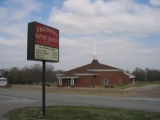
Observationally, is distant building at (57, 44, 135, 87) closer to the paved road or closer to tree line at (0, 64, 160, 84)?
tree line at (0, 64, 160, 84)

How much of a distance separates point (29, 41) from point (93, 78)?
124 feet

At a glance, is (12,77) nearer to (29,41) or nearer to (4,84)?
(4,84)

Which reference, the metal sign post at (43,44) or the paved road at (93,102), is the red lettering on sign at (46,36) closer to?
the metal sign post at (43,44)

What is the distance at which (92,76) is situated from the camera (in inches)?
1826

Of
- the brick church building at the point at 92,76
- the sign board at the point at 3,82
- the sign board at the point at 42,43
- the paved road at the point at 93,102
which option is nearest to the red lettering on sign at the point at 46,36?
the sign board at the point at 42,43

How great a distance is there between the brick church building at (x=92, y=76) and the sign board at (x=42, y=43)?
110 feet

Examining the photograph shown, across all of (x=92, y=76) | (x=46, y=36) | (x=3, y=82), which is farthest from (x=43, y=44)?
(x=3, y=82)

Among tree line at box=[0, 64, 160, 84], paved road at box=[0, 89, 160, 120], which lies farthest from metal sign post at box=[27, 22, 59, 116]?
tree line at box=[0, 64, 160, 84]

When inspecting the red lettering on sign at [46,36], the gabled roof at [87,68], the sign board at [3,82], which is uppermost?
the red lettering on sign at [46,36]

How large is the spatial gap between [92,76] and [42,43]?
37.0 m

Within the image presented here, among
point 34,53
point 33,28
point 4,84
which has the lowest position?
point 4,84

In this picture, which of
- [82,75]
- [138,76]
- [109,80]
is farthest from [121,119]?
[138,76]

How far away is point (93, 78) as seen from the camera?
46.6 m

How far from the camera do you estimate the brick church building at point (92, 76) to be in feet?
149
